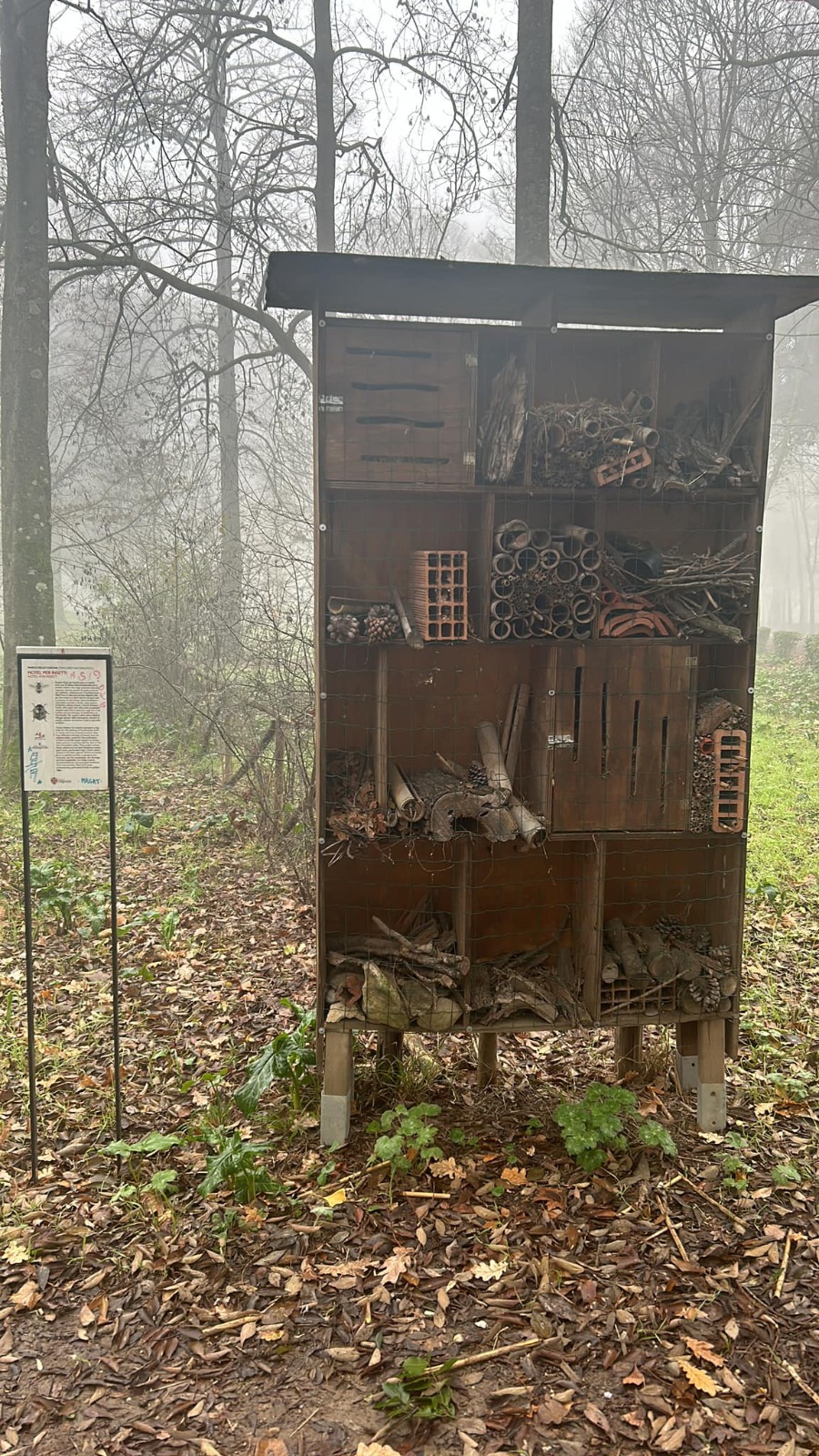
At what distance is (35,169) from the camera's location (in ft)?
26.7

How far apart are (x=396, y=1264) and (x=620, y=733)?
2.08 m

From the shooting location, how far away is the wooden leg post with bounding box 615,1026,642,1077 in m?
4.33

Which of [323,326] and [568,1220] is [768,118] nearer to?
[323,326]

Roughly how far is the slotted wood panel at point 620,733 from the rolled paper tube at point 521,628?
158mm

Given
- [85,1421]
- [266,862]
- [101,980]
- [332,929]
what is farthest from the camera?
[266,862]

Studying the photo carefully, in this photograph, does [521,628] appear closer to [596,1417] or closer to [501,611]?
[501,611]

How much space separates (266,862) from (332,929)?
3248 mm

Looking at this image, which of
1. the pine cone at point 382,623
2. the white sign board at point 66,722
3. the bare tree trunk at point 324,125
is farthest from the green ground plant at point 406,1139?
the bare tree trunk at point 324,125

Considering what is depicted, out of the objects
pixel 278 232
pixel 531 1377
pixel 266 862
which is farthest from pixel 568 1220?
pixel 278 232

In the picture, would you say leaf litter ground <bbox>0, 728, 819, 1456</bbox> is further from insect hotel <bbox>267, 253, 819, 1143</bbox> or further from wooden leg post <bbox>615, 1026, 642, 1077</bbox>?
insect hotel <bbox>267, 253, 819, 1143</bbox>

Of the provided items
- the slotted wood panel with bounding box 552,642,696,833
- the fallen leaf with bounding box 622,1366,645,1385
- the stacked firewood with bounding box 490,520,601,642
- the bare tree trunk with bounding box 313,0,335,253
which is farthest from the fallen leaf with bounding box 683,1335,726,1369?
the bare tree trunk with bounding box 313,0,335,253

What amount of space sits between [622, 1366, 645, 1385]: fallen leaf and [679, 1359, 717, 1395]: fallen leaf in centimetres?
13

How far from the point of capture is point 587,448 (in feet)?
11.7

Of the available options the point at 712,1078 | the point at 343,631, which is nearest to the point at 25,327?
the point at 343,631
